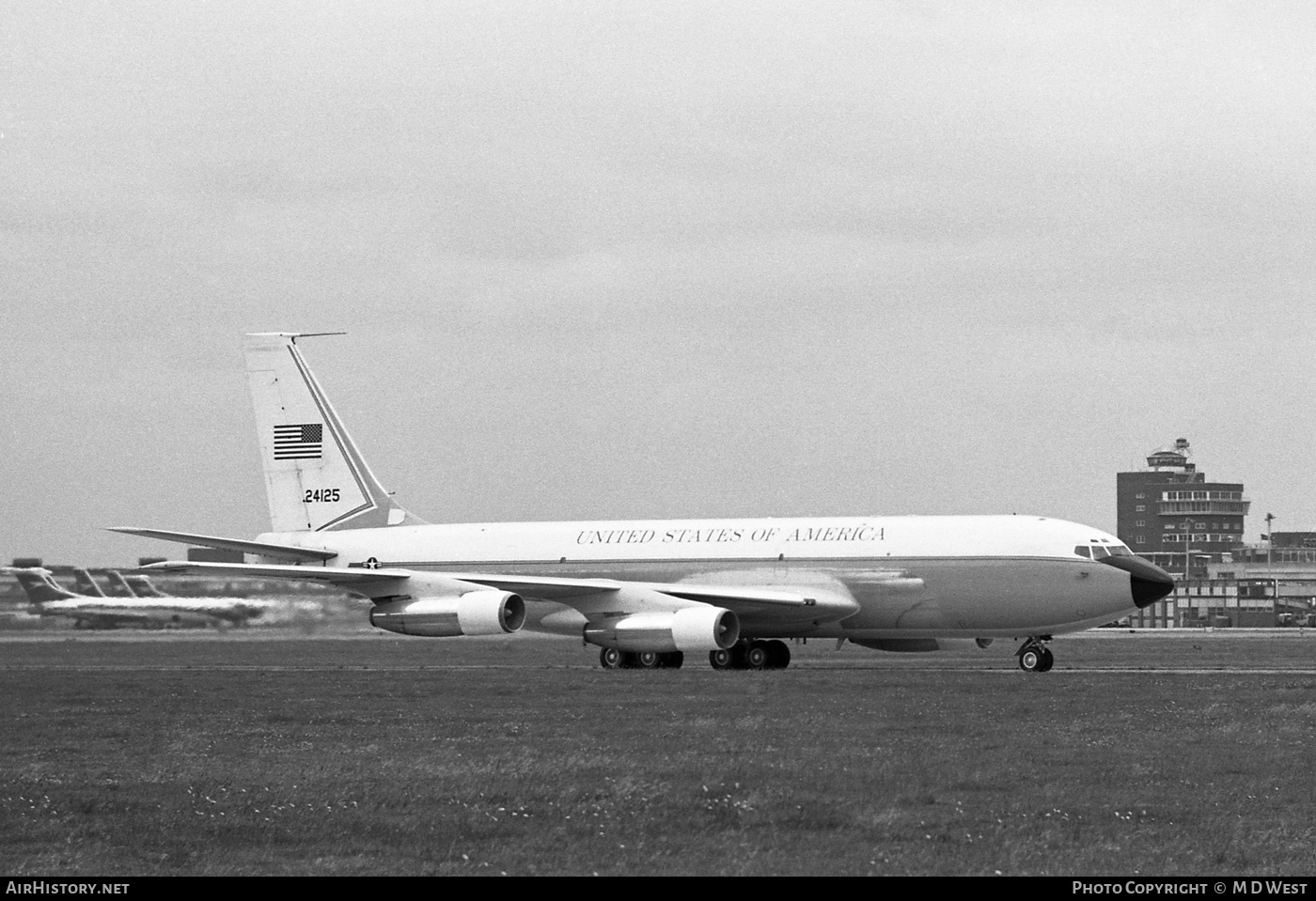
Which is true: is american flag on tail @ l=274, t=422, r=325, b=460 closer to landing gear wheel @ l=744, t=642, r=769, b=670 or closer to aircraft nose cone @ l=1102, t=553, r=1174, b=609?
landing gear wheel @ l=744, t=642, r=769, b=670

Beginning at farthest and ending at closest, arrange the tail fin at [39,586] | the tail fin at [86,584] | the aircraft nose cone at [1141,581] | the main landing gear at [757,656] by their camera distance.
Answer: the tail fin at [86,584], the tail fin at [39,586], the main landing gear at [757,656], the aircraft nose cone at [1141,581]

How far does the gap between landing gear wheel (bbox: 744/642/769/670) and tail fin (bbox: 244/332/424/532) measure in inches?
508

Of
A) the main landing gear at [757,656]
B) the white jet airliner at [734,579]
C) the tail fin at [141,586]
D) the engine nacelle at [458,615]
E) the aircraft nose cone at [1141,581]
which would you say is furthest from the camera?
the tail fin at [141,586]

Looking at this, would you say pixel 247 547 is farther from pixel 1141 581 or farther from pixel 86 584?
pixel 1141 581

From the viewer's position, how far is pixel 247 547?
5597 centimetres

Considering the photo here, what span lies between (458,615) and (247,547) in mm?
9080

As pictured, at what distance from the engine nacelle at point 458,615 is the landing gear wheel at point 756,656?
6.32 metres

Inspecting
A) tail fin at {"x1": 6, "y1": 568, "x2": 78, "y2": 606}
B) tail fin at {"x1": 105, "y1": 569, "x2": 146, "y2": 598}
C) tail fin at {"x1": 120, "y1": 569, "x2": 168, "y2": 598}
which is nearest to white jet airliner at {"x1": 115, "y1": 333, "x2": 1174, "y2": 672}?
tail fin at {"x1": 120, "y1": 569, "x2": 168, "y2": 598}

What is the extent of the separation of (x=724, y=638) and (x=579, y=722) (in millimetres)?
18038

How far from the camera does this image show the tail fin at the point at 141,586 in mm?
59219

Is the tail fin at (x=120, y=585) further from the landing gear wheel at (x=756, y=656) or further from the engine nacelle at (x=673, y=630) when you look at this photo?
the landing gear wheel at (x=756, y=656)

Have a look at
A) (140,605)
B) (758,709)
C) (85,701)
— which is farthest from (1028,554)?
(140,605)

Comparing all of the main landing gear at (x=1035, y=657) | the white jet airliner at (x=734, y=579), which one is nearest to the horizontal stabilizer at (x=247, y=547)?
the white jet airliner at (x=734, y=579)

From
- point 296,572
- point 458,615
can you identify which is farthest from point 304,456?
point 458,615
